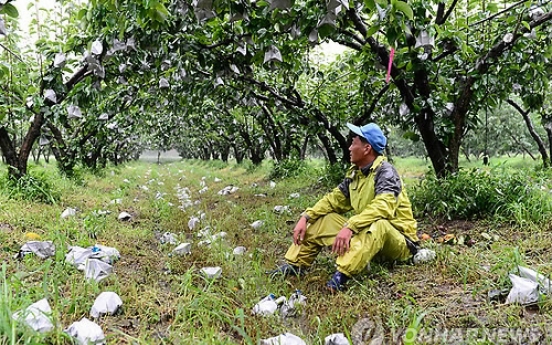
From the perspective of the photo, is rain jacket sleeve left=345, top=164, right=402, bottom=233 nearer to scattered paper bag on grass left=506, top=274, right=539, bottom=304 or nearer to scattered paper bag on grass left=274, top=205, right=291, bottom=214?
scattered paper bag on grass left=506, top=274, right=539, bottom=304

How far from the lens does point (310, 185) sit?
796 cm

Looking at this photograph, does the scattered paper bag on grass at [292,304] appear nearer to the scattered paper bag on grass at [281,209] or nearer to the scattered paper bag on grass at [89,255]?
the scattered paper bag on grass at [89,255]

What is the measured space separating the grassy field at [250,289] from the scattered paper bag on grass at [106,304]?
4 cm

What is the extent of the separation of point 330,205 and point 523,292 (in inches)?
53.3

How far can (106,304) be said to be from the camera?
2092 millimetres

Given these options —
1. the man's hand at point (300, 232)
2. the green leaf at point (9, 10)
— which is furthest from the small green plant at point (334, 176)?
the green leaf at point (9, 10)

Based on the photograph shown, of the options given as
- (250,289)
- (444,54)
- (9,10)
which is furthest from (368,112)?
(9,10)

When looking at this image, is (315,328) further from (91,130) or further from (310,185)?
(91,130)

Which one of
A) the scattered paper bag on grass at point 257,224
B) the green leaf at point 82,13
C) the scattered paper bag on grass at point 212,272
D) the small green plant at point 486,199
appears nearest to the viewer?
the scattered paper bag on grass at point 212,272

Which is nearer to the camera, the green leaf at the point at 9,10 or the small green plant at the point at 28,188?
the green leaf at the point at 9,10

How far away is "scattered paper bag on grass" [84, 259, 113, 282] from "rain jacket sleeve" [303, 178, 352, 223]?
1.42 meters

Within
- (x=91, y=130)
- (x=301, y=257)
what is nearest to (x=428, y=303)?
(x=301, y=257)

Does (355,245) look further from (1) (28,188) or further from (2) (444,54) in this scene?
(1) (28,188)

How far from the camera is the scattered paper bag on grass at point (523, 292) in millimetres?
1993
